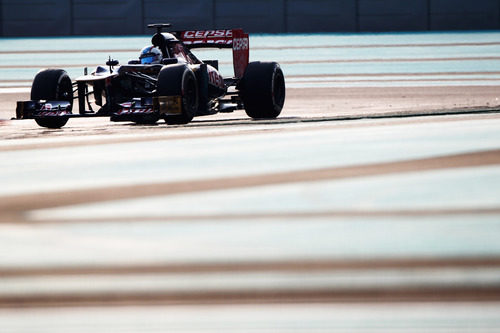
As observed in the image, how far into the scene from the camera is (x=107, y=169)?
19.8ft

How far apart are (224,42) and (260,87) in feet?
4.18

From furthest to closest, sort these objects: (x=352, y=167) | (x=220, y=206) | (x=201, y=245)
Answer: (x=352, y=167) < (x=220, y=206) < (x=201, y=245)

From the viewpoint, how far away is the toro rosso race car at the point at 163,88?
1136 cm

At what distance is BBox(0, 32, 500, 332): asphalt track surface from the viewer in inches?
103

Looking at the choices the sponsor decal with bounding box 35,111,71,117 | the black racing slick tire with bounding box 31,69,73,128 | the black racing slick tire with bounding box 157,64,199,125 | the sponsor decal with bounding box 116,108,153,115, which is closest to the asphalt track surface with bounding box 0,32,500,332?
the black racing slick tire with bounding box 157,64,199,125

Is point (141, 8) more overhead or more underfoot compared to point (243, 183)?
more overhead

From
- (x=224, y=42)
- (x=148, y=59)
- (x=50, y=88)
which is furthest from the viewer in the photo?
(x=224, y=42)

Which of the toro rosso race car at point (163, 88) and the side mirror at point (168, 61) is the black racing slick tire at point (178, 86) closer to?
the toro rosso race car at point (163, 88)

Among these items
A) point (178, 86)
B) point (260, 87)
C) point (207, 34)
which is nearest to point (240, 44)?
point (207, 34)

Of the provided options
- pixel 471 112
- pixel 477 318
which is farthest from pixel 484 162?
pixel 471 112

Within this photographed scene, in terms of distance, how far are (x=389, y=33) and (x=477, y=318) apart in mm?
21327

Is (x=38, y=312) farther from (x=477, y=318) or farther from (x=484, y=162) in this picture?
(x=484, y=162)

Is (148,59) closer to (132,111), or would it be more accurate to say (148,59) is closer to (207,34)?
(132,111)

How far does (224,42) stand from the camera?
1371 centimetres
